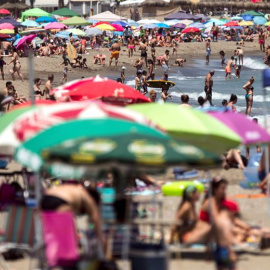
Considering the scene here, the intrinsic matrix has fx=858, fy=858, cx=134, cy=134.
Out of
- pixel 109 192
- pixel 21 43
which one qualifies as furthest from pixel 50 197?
pixel 21 43

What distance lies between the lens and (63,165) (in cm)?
624

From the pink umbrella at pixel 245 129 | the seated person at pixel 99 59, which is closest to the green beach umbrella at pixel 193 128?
the pink umbrella at pixel 245 129

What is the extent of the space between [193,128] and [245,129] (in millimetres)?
1324

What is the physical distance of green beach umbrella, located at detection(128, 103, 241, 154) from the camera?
7332 millimetres

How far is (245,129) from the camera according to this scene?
858 centimetres

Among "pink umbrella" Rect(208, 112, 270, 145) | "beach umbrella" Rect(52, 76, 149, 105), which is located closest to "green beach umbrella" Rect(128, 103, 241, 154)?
"pink umbrella" Rect(208, 112, 270, 145)

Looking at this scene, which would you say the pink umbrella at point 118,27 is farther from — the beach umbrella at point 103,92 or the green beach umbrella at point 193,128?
the green beach umbrella at point 193,128

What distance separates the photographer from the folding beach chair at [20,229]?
24.0 ft

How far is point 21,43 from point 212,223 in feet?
77.5

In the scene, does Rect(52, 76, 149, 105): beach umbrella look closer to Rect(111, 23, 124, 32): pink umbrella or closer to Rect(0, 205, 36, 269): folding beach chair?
Rect(0, 205, 36, 269): folding beach chair

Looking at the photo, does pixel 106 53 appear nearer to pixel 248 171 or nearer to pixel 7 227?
pixel 248 171

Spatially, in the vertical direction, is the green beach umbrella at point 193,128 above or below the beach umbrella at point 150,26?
above

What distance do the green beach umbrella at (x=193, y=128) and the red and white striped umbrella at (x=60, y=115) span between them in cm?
61

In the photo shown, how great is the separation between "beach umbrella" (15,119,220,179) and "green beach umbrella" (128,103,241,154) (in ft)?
3.04
